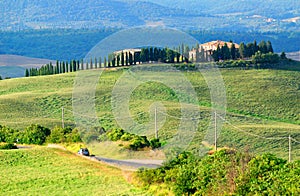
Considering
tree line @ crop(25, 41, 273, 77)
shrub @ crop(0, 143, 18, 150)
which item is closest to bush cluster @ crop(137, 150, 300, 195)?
shrub @ crop(0, 143, 18, 150)

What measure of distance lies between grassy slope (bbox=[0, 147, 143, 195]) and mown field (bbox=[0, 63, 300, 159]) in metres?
9.60

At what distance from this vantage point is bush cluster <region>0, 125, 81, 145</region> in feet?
94.1

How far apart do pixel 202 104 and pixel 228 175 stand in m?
31.1

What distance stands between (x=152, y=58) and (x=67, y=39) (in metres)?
112

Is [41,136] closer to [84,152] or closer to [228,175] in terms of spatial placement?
[84,152]

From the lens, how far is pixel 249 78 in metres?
59.3

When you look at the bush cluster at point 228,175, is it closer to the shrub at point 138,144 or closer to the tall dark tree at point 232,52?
the shrub at point 138,144

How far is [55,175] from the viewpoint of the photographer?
74.5ft

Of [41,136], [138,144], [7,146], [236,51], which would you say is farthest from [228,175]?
[236,51]

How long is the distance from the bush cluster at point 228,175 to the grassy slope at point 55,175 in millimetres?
1023

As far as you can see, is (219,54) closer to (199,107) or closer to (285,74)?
(285,74)

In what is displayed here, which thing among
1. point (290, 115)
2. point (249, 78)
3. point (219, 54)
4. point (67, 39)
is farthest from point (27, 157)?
point (67, 39)

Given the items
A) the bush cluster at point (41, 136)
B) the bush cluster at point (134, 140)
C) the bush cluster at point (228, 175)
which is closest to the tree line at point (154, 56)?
the bush cluster at point (41, 136)

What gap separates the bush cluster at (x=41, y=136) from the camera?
28.7 metres
